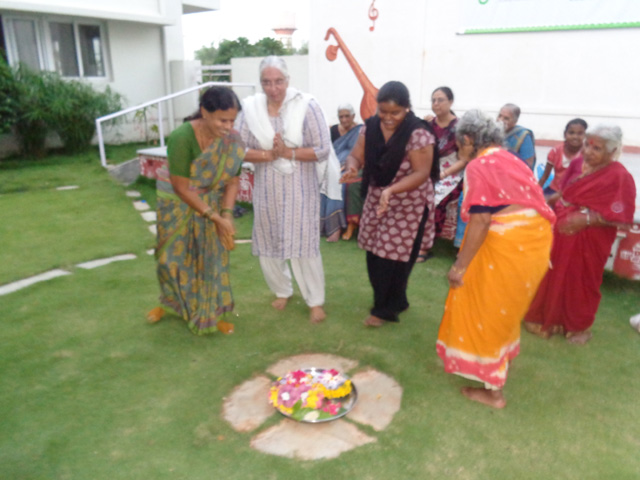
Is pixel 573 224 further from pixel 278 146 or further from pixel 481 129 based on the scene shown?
pixel 278 146

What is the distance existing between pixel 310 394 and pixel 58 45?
10.7 metres

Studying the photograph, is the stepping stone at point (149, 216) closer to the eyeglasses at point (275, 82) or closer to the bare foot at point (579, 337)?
the eyeglasses at point (275, 82)

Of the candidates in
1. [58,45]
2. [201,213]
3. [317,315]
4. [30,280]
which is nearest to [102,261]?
[30,280]

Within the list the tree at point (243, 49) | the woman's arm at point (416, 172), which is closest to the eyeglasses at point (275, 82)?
the woman's arm at point (416, 172)

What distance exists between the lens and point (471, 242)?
7.82 ft

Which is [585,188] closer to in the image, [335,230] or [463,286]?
[463,286]

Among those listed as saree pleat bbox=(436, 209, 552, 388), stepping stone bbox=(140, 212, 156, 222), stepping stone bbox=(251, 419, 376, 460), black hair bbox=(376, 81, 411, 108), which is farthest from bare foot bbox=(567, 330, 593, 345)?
stepping stone bbox=(140, 212, 156, 222)

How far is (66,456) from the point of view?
7.28 ft

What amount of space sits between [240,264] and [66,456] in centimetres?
254

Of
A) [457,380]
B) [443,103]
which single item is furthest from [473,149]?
[443,103]

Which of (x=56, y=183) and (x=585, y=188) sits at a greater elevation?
(x=585, y=188)

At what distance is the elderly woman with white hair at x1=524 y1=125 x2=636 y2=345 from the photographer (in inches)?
119

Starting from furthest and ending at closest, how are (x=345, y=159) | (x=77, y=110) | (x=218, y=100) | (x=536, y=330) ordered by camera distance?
(x=77, y=110) → (x=345, y=159) → (x=536, y=330) → (x=218, y=100)

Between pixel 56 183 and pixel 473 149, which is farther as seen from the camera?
pixel 56 183
